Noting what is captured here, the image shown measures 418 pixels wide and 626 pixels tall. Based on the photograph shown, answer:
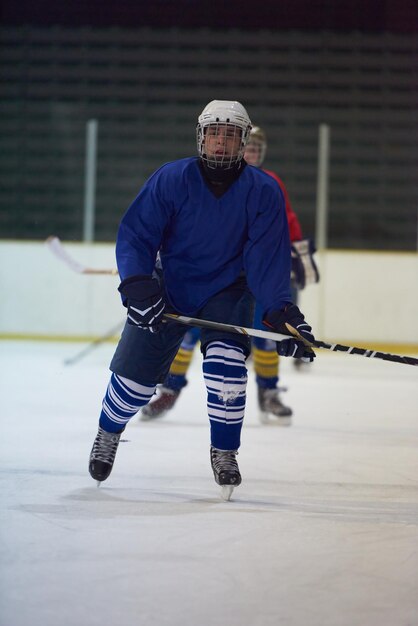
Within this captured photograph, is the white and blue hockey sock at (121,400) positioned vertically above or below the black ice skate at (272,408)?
above

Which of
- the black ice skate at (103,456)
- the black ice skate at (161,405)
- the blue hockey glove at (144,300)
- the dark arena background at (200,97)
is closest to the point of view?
the blue hockey glove at (144,300)

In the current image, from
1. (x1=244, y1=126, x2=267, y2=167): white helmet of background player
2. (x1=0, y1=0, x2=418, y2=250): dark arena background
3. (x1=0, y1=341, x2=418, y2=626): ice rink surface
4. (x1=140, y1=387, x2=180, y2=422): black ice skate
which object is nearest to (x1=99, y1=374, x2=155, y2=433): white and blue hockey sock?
(x1=0, y1=341, x2=418, y2=626): ice rink surface

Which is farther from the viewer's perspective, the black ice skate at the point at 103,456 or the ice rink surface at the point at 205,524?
the black ice skate at the point at 103,456

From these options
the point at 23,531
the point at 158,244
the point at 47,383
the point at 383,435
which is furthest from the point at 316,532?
the point at 47,383

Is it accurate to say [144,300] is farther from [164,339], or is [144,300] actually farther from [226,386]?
[226,386]

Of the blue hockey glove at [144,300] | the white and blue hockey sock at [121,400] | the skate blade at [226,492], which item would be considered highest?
the blue hockey glove at [144,300]

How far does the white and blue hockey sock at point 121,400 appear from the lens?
2365mm

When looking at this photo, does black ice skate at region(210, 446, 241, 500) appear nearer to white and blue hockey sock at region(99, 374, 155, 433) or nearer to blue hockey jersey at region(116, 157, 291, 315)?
white and blue hockey sock at region(99, 374, 155, 433)

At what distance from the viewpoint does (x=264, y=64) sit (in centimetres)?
687

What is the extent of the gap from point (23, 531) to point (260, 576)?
480 millimetres

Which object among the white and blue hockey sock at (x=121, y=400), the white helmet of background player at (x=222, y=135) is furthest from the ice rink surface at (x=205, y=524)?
the white helmet of background player at (x=222, y=135)

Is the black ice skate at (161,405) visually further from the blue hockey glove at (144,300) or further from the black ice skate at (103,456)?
the blue hockey glove at (144,300)

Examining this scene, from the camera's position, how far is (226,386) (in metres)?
2.31

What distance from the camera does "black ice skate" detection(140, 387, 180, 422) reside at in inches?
141
